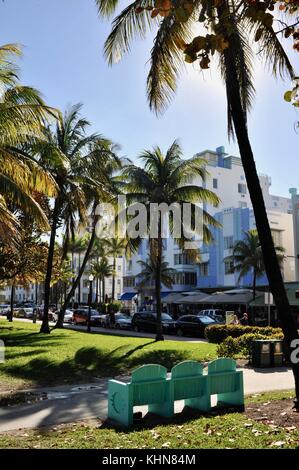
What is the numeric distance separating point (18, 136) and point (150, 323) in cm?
2391

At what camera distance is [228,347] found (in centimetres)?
1648

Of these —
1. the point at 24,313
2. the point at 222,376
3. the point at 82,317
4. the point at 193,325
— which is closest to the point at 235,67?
the point at 222,376

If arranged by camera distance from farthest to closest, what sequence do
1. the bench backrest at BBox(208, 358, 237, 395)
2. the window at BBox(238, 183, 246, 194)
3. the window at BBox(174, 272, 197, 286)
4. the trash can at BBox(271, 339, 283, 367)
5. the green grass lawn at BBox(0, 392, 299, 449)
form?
the window at BBox(238, 183, 246, 194) → the window at BBox(174, 272, 197, 286) → the trash can at BBox(271, 339, 283, 367) → the bench backrest at BBox(208, 358, 237, 395) → the green grass lawn at BBox(0, 392, 299, 449)

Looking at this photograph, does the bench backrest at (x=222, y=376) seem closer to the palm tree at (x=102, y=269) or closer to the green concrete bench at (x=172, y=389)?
the green concrete bench at (x=172, y=389)

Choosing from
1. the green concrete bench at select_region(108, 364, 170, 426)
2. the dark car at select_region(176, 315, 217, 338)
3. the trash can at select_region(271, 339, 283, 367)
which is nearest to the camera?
the green concrete bench at select_region(108, 364, 170, 426)

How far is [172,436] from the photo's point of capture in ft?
22.0

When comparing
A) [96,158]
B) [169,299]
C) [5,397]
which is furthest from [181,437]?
[169,299]

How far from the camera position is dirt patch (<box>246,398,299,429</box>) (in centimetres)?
740

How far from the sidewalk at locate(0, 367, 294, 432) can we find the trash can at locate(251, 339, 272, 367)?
1.36 metres

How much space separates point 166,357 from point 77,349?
3436 mm

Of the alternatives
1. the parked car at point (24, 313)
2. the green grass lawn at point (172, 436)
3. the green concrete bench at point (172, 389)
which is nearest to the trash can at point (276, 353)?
the green concrete bench at point (172, 389)

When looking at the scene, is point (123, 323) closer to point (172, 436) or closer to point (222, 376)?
point (222, 376)

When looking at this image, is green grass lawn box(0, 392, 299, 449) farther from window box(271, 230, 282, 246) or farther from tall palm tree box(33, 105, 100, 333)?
window box(271, 230, 282, 246)
